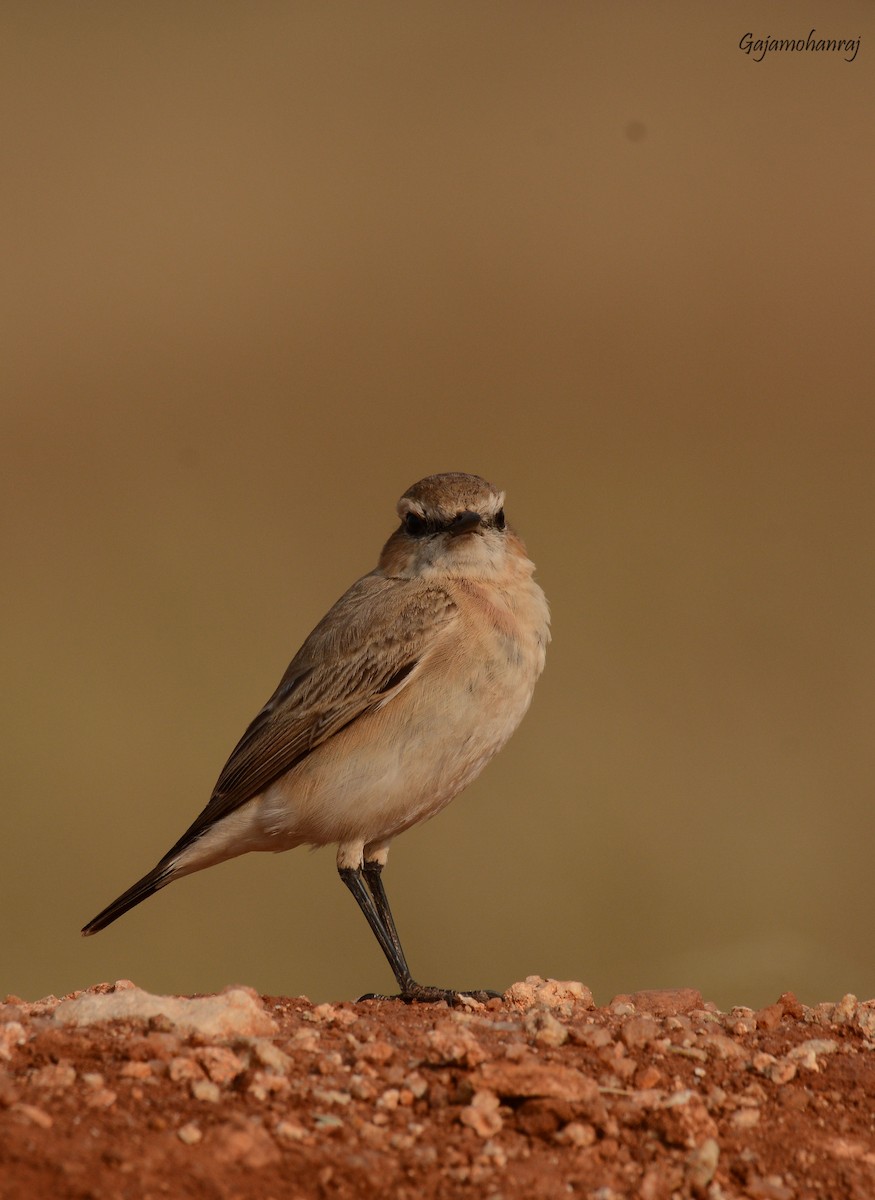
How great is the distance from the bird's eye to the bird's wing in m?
0.34

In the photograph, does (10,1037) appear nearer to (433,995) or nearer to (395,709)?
(433,995)

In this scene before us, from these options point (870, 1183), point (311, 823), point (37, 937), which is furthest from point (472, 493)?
point (37, 937)

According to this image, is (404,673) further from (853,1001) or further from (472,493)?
(853,1001)

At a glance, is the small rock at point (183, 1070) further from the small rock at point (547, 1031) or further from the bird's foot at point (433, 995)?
the bird's foot at point (433, 995)

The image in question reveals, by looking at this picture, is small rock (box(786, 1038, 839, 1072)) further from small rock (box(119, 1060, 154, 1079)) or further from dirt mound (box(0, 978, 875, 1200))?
small rock (box(119, 1060, 154, 1079))

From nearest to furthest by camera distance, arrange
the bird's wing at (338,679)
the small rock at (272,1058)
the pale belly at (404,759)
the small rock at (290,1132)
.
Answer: the small rock at (290,1132)
the small rock at (272,1058)
the pale belly at (404,759)
the bird's wing at (338,679)

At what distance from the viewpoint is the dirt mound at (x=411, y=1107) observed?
159 inches

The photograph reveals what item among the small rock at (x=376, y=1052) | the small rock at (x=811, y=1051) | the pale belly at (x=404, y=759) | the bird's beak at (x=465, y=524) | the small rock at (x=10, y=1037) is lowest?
the small rock at (x=811, y=1051)

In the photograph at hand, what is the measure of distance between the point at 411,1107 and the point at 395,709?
11.5 ft

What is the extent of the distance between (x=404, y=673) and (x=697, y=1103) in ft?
11.8

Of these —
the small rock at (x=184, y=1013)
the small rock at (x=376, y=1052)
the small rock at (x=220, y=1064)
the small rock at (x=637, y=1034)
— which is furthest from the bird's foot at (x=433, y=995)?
the small rock at (x=220, y=1064)

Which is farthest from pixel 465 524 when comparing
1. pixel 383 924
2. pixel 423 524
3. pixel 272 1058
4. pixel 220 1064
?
pixel 220 1064

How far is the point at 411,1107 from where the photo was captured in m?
4.62

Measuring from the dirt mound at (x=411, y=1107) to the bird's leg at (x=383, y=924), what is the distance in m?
2.13
